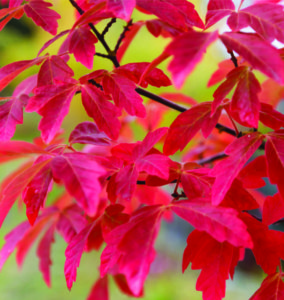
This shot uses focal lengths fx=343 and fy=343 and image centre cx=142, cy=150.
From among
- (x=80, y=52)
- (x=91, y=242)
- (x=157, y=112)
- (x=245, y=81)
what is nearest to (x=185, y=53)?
(x=245, y=81)

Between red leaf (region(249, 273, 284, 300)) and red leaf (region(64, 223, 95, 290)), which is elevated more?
red leaf (region(64, 223, 95, 290))

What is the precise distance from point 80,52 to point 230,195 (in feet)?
0.91

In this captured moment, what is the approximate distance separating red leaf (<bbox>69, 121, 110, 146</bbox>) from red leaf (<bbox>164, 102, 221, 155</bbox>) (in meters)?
0.11

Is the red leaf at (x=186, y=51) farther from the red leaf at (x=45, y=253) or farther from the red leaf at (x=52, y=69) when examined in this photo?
the red leaf at (x=45, y=253)

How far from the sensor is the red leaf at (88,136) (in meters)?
0.50

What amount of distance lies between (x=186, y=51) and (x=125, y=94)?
6.0 inches

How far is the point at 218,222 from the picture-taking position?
1.12ft

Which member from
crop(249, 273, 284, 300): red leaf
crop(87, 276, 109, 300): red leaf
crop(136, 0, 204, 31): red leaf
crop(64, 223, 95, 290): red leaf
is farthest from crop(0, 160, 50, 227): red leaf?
Answer: crop(87, 276, 109, 300): red leaf

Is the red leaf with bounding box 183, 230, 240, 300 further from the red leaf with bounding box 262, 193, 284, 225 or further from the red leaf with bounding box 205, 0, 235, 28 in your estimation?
the red leaf with bounding box 205, 0, 235, 28

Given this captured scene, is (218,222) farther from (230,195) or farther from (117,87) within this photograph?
(117,87)

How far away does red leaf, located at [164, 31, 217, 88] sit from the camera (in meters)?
0.29

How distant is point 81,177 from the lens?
33 centimetres

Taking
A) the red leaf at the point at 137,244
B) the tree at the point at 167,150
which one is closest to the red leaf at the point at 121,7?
the tree at the point at 167,150

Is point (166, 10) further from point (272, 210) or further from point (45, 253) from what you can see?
point (45, 253)
